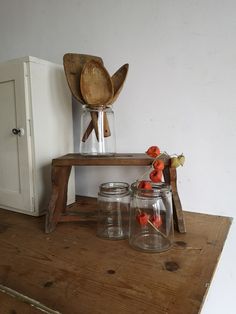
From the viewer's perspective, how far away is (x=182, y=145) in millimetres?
713

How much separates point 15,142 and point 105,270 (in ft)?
1.55

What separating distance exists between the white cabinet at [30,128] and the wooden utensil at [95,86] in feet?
0.43

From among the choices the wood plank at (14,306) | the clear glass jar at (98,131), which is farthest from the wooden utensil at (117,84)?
the wood plank at (14,306)

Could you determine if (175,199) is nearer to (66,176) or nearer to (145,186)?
(145,186)

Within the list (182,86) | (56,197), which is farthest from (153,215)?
(182,86)

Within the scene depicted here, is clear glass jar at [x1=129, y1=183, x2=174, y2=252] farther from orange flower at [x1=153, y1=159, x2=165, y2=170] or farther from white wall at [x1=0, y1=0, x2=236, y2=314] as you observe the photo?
white wall at [x1=0, y1=0, x2=236, y2=314]

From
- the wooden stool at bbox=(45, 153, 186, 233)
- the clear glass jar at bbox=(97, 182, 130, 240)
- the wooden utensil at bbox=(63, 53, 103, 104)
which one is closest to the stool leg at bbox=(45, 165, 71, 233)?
the wooden stool at bbox=(45, 153, 186, 233)

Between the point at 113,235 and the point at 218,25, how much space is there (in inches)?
23.1

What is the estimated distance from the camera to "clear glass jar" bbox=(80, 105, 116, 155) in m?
0.68

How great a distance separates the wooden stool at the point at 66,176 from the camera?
0.59m

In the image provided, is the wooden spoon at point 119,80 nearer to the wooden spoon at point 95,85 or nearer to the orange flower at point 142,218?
the wooden spoon at point 95,85

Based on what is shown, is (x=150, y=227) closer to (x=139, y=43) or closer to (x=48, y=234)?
(x=48, y=234)

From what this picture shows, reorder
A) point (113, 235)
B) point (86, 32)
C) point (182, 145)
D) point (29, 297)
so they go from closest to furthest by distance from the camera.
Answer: point (29, 297), point (113, 235), point (182, 145), point (86, 32)

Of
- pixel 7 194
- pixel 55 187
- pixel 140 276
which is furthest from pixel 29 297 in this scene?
pixel 7 194
